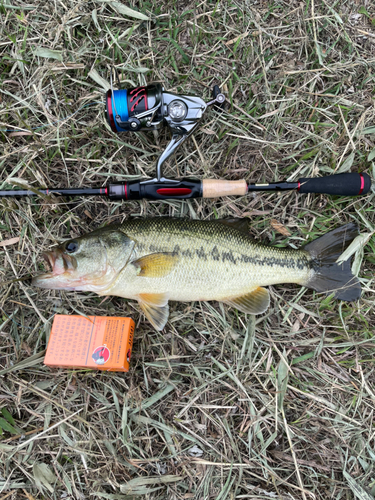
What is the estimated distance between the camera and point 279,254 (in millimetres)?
2684

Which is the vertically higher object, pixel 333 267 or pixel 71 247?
pixel 71 247

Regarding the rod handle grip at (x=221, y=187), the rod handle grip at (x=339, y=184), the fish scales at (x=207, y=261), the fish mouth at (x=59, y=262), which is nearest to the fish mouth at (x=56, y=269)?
the fish mouth at (x=59, y=262)

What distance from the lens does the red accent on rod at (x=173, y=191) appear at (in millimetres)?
2561

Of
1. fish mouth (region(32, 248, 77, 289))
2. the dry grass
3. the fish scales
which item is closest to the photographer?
fish mouth (region(32, 248, 77, 289))

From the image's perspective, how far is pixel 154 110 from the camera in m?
2.45

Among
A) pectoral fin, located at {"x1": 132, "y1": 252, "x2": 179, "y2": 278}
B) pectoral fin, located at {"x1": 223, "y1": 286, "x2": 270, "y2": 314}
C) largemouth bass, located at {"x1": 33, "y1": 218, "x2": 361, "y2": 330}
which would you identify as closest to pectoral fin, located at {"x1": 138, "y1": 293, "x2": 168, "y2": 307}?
largemouth bass, located at {"x1": 33, "y1": 218, "x2": 361, "y2": 330}

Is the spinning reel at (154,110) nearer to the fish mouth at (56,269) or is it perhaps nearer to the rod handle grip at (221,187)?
the rod handle grip at (221,187)

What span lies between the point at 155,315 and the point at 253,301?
0.91 metres

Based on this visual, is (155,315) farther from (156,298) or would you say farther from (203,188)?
(203,188)

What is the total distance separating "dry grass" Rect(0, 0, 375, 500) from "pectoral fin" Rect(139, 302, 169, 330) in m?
0.21

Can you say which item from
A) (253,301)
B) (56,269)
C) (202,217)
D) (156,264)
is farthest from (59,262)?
(253,301)

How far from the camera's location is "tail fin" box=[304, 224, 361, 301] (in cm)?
274

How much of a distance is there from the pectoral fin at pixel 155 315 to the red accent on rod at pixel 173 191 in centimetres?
98

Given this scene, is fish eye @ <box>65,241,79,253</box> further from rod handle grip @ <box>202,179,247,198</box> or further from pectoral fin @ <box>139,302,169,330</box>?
rod handle grip @ <box>202,179,247,198</box>
